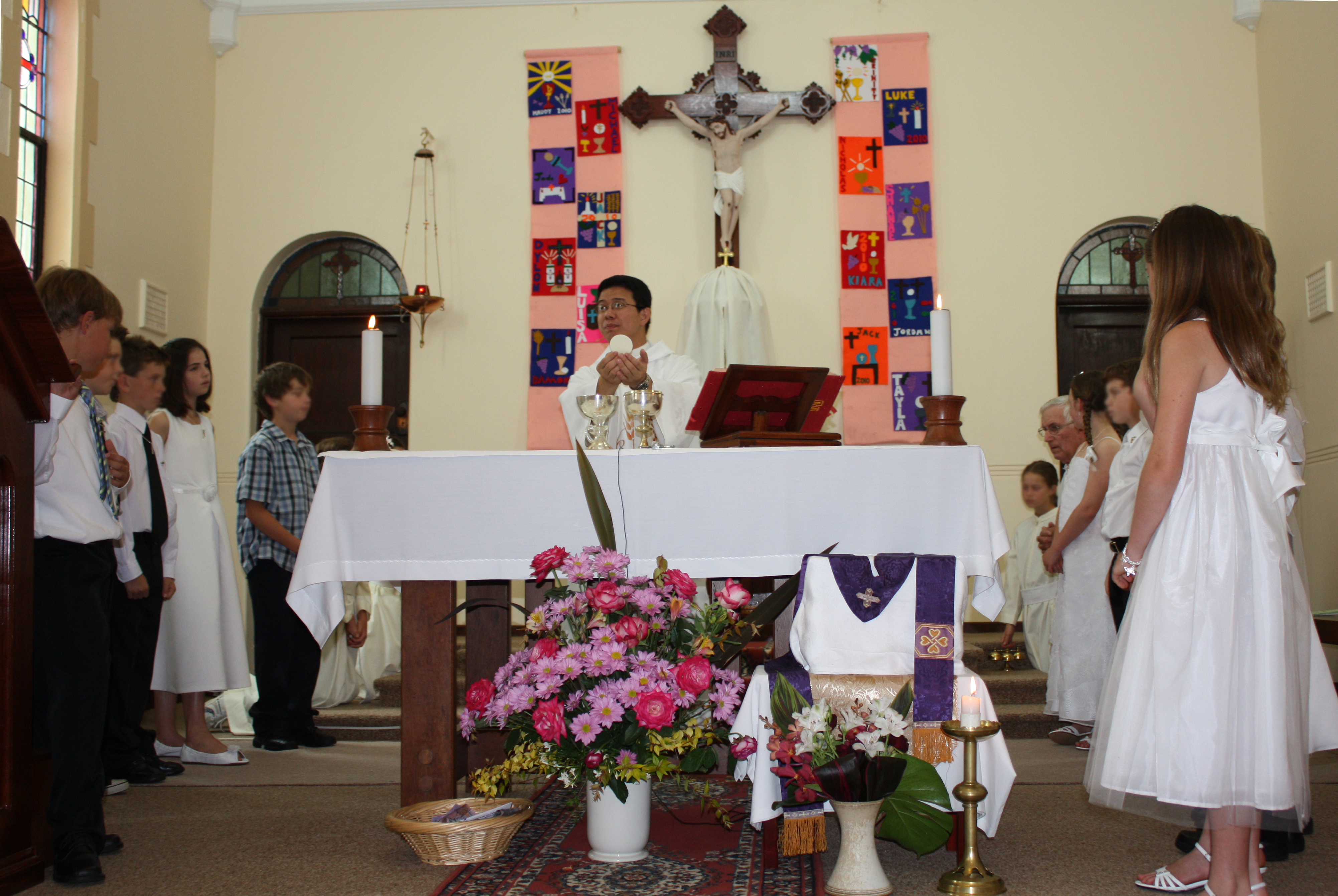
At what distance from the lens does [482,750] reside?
3.30 m

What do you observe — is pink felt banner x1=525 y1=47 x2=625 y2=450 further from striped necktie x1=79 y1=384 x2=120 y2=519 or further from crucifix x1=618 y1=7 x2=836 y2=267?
striped necktie x1=79 y1=384 x2=120 y2=519

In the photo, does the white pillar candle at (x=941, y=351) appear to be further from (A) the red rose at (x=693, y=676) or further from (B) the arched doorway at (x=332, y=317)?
(B) the arched doorway at (x=332, y=317)

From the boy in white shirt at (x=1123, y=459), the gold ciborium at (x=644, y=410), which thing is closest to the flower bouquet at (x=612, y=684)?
the gold ciborium at (x=644, y=410)

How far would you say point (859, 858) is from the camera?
2.36m

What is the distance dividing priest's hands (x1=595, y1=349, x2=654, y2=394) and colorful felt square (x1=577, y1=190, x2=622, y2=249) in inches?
135

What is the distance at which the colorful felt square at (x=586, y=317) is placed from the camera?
6578 millimetres

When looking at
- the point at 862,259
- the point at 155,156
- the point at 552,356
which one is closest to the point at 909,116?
the point at 862,259

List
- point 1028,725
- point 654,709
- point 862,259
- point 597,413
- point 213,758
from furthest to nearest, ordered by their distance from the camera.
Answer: point 862,259, point 1028,725, point 213,758, point 597,413, point 654,709

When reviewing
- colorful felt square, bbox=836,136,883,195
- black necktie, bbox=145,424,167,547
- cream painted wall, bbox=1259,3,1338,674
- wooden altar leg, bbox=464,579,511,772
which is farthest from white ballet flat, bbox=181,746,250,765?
cream painted wall, bbox=1259,3,1338,674

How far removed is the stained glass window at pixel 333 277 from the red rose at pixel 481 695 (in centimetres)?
464

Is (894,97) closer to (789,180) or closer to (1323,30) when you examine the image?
(789,180)

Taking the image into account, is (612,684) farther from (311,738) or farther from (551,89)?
(551,89)

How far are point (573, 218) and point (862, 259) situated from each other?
171 cm

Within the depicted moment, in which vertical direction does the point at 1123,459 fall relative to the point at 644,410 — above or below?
below
